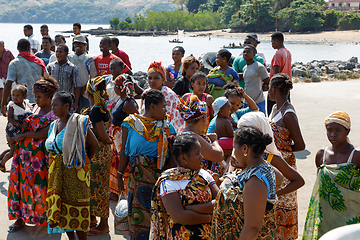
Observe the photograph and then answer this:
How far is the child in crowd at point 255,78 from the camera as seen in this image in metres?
6.51

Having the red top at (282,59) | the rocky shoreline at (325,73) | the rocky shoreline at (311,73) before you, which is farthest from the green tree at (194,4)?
the red top at (282,59)

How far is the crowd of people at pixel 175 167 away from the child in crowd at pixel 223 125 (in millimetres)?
11

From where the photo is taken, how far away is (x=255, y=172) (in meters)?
2.20

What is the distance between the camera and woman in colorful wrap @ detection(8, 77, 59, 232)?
12.9 feet

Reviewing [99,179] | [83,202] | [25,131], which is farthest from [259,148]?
[25,131]

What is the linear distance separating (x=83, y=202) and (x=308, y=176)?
3.85 meters

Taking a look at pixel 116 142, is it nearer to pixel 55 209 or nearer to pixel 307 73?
pixel 55 209

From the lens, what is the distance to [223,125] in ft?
13.1

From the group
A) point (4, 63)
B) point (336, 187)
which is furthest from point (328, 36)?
point (336, 187)

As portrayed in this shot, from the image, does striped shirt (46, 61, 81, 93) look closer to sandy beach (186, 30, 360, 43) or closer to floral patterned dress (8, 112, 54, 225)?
floral patterned dress (8, 112, 54, 225)

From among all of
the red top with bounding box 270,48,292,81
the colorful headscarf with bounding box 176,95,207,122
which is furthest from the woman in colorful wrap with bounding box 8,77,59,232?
the red top with bounding box 270,48,292,81

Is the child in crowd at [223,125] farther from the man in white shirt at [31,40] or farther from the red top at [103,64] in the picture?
the man in white shirt at [31,40]

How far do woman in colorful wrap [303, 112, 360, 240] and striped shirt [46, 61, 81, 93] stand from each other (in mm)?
4554

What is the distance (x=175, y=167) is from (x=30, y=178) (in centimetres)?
186
